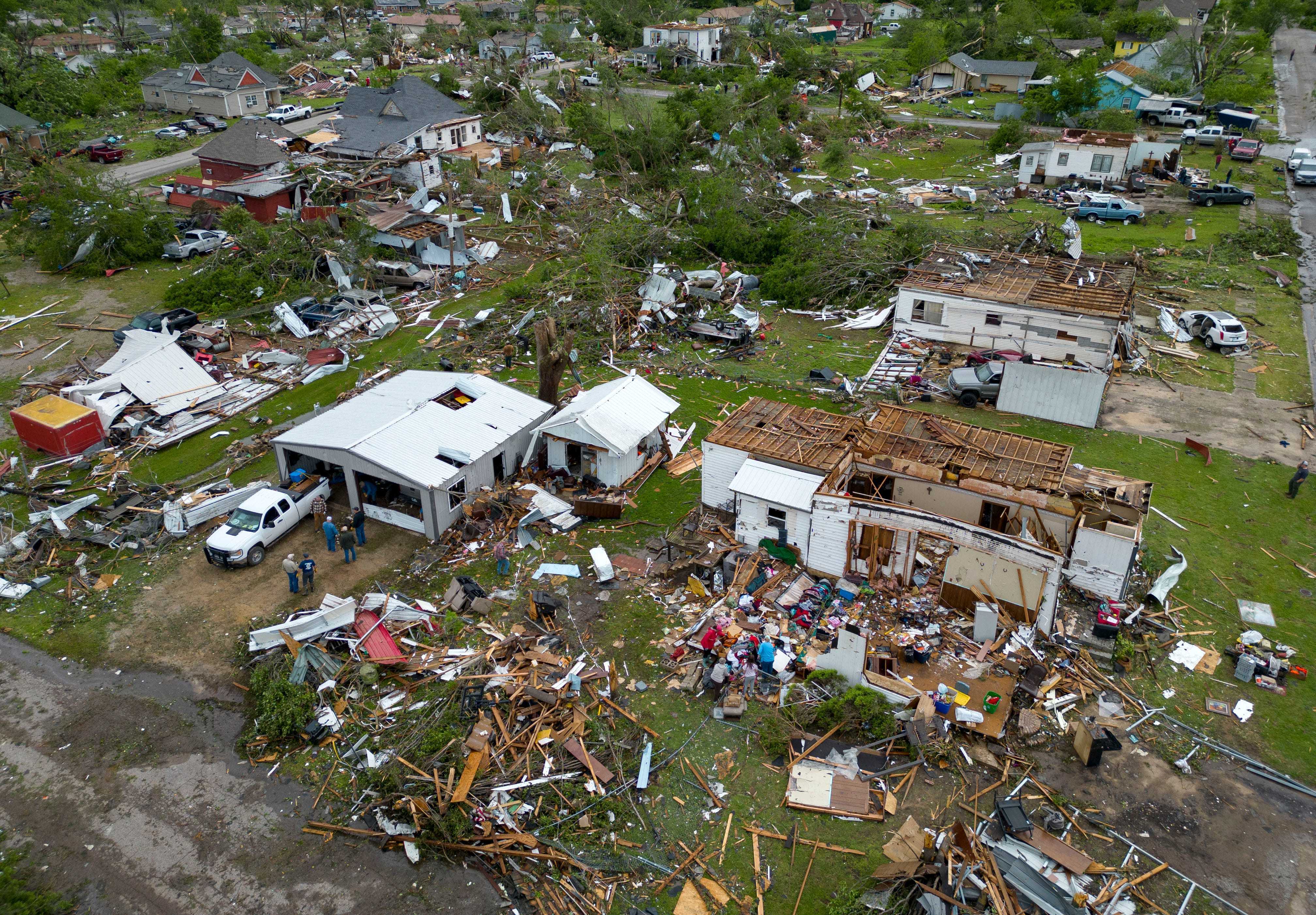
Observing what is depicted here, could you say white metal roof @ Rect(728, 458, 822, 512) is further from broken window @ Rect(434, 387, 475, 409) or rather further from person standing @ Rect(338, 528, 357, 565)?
person standing @ Rect(338, 528, 357, 565)

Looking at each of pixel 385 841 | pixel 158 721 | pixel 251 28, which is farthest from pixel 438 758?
pixel 251 28

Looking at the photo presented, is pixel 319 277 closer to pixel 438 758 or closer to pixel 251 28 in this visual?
pixel 438 758

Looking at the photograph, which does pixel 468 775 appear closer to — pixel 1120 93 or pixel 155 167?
pixel 155 167

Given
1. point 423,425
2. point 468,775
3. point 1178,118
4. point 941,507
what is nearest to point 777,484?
point 941,507

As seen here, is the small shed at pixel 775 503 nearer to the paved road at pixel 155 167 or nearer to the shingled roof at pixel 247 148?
the shingled roof at pixel 247 148

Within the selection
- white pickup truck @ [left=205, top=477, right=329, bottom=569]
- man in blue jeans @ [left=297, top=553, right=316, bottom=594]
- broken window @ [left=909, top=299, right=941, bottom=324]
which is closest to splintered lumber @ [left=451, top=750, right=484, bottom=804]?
man in blue jeans @ [left=297, top=553, right=316, bottom=594]

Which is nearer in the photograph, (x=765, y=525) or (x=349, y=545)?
(x=765, y=525)

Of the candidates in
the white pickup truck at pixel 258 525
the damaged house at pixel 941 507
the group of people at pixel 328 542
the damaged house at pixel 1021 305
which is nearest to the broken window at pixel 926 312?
the damaged house at pixel 1021 305
